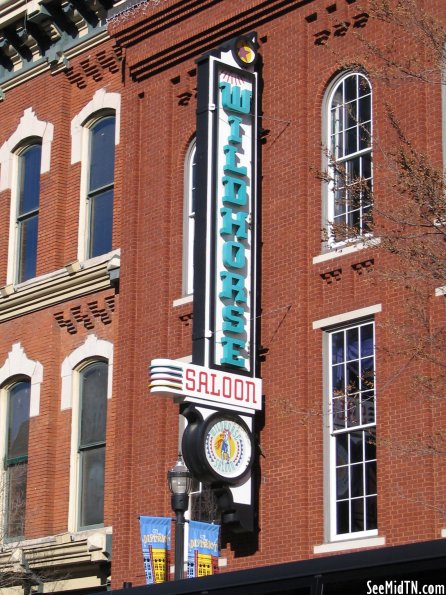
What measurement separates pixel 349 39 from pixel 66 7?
7.97 meters

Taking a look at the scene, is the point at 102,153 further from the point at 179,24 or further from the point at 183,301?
the point at 183,301

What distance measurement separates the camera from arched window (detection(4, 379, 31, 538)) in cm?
2642

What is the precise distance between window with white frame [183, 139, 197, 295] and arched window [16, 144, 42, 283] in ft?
15.2

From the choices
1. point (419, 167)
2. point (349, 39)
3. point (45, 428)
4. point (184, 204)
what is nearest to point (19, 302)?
point (45, 428)

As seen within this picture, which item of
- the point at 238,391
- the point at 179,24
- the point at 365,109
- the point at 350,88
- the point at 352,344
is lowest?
the point at 238,391

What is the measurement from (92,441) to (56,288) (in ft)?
10.3

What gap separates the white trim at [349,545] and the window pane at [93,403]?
6195 mm

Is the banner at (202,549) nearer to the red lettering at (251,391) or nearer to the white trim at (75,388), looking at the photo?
the red lettering at (251,391)

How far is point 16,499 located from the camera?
1050 inches

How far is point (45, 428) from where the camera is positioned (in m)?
26.4

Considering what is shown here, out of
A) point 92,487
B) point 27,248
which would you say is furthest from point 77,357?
point 27,248

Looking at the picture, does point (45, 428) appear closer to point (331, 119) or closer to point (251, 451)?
point (251, 451)

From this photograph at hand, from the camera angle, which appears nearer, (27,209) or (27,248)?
(27,248)

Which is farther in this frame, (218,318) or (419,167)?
(218,318)
